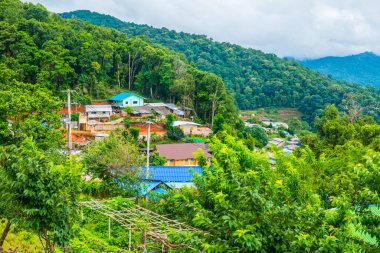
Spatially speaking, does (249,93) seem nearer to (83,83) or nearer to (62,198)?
(83,83)

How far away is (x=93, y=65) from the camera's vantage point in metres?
39.0

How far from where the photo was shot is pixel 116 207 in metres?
12.6

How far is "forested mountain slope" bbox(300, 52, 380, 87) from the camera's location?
14550cm

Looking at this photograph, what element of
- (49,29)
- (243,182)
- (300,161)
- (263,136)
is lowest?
(263,136)

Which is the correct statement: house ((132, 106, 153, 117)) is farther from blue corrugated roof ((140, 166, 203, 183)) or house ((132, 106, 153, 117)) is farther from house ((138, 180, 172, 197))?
house ((138, 180, 172, 197))

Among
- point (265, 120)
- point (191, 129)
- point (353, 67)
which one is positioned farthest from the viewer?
point (353, 67)

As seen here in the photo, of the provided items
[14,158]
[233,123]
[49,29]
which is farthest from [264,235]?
[49,29]

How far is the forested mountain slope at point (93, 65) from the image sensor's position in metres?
36.3

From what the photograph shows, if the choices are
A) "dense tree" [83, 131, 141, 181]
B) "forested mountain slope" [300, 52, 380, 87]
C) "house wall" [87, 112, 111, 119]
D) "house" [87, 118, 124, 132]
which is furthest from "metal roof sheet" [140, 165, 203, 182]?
"forested mountain slope" [300, 52, 380, 87]

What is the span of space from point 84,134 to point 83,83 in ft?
31.9

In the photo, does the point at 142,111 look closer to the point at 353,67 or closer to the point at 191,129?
the point at 191,129

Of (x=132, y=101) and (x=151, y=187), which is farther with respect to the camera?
(x=132, y=101)

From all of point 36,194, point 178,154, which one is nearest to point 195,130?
point 178,154

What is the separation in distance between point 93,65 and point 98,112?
269 inches
